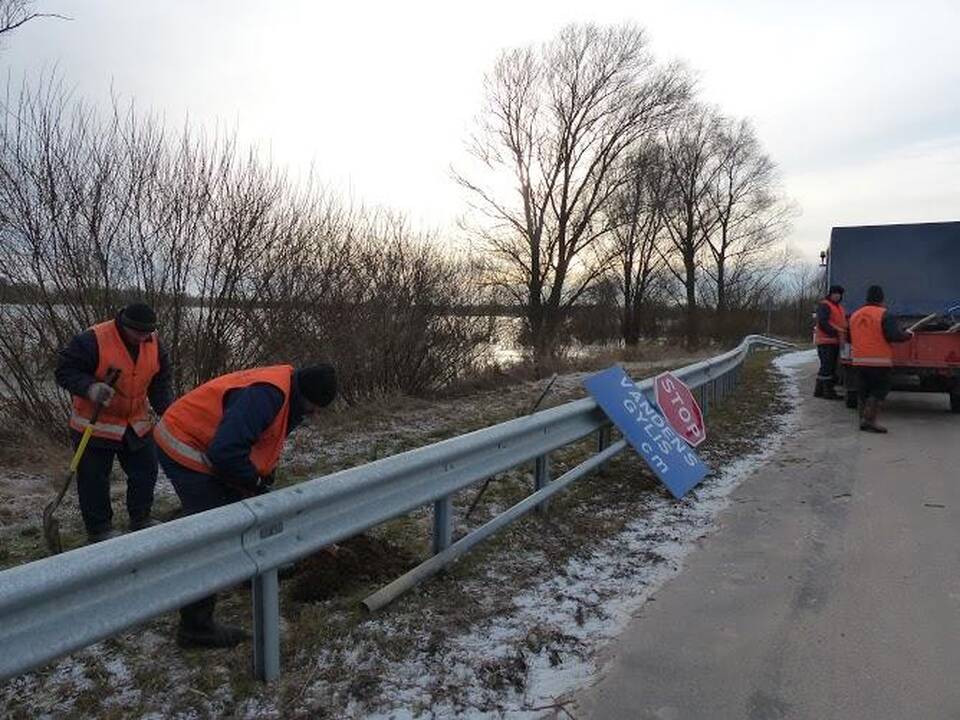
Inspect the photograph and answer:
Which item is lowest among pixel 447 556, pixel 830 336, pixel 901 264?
pixel 447 556

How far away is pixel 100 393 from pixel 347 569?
175 cm

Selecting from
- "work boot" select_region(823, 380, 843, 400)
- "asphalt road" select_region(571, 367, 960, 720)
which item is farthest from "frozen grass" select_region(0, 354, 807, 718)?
"work boot" select_region(823, 380, 843, 400)

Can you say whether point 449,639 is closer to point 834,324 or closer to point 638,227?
point 834,324

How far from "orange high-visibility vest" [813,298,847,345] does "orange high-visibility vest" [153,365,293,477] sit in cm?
1047

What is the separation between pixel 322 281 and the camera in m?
11.8

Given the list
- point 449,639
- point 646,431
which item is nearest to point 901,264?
point 646,431

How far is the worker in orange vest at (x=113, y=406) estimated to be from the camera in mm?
4828

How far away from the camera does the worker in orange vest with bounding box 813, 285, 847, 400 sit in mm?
12320

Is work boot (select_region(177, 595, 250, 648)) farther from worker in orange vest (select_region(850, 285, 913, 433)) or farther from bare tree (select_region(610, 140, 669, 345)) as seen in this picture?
bare tree (select_region(610, 140, 669, 345))

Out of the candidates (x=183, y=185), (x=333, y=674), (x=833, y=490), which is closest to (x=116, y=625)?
(x=333, y=674)

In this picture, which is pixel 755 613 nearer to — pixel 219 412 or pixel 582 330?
pixel 219 412

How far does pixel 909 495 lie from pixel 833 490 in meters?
0.57

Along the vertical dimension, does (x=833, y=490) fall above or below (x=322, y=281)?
below

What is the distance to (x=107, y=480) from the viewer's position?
16.5 ft
